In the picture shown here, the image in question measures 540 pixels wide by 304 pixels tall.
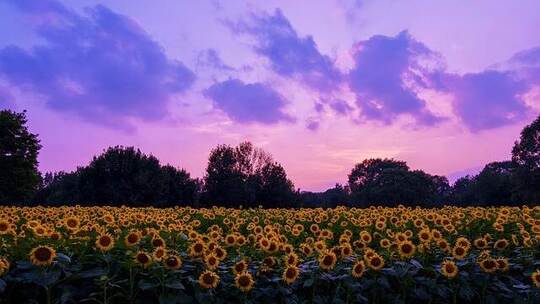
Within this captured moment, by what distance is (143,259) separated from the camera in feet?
18.5

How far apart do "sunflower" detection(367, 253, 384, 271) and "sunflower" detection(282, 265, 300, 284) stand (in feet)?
3.22

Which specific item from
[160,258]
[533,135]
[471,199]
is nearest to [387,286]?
[160,258]

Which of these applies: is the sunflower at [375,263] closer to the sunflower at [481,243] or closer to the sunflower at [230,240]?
the sunflower at [230,240]

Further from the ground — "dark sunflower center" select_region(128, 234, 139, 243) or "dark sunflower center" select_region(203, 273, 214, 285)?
"dark sunflower center" select_region(128, 234, 139, 243)

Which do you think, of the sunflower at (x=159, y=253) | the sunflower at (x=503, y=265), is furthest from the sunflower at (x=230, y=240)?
the sunflower at (x=503, y=265)

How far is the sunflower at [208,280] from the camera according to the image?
561cm

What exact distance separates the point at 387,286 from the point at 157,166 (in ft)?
199

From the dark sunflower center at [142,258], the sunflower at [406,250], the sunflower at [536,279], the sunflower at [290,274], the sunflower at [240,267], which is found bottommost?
the sunflower at [536,279]

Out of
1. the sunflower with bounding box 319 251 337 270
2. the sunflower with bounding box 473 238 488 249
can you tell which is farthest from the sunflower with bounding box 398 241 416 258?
the sunflower with bounding box 473 238 488 249

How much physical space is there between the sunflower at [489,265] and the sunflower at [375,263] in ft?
4.23

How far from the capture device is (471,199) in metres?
73.9

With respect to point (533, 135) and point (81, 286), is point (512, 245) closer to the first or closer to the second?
point (81, 286)

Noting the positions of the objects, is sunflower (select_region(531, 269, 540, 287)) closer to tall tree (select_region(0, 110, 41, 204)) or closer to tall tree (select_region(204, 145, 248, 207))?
tall tree (select_region(0, 110, 41, 204))

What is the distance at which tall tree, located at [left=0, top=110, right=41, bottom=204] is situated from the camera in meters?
53.9
